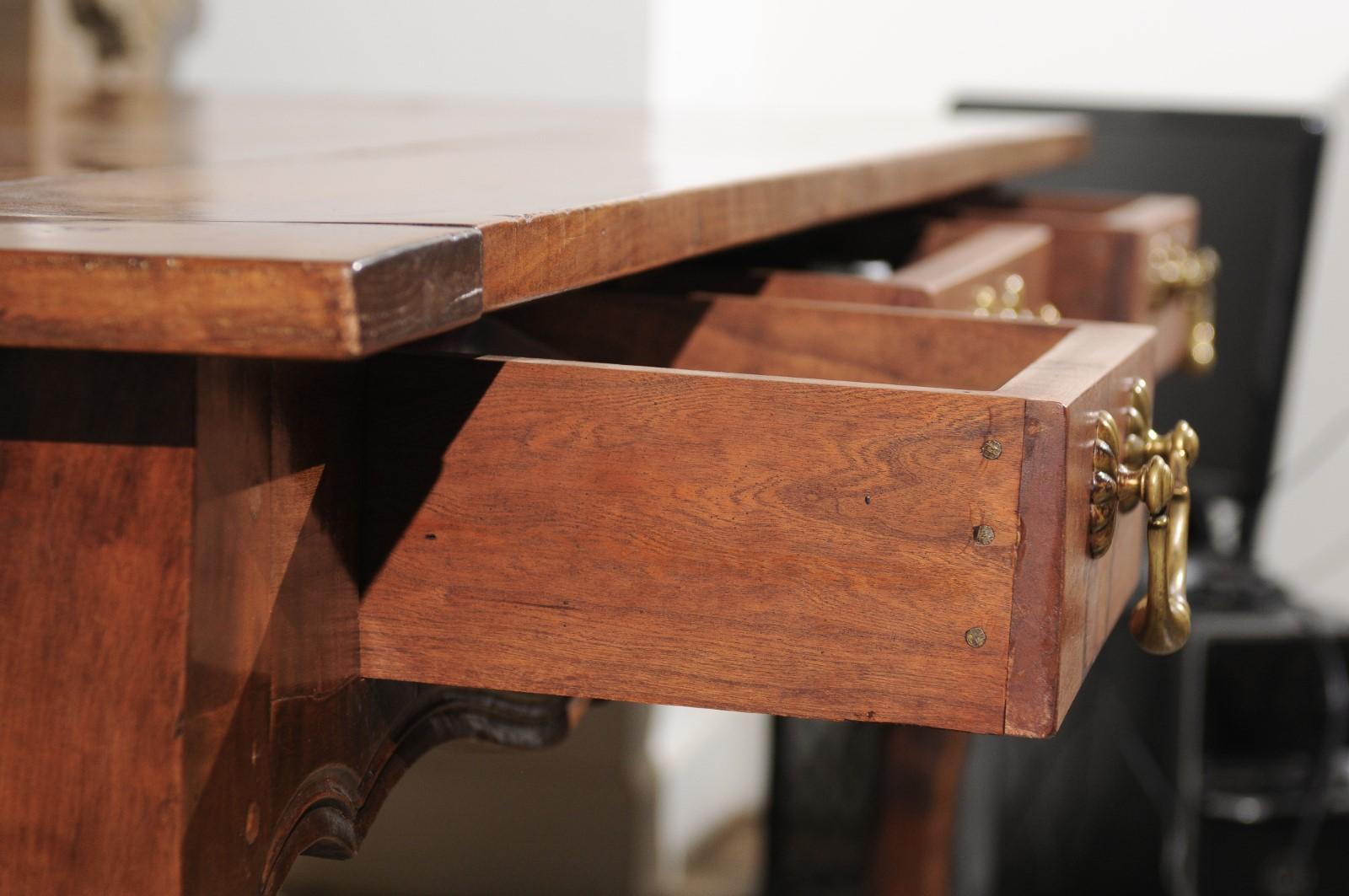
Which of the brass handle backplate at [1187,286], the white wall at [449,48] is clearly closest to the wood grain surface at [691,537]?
the brass handle backplate at [1187,286]

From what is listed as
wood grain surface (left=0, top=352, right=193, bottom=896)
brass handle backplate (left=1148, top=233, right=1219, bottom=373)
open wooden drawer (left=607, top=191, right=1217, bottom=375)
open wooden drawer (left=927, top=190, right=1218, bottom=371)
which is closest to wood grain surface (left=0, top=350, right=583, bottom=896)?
wood grain surface (left=0, top=352, right=193, bottom=896)

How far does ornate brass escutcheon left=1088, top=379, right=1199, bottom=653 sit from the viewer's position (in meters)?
0.56

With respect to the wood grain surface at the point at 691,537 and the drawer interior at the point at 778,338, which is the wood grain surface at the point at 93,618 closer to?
the wood grain surface at the point at 691,537

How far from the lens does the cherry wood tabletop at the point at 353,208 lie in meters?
0.36

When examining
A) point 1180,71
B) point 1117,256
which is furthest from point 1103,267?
point 1180,71

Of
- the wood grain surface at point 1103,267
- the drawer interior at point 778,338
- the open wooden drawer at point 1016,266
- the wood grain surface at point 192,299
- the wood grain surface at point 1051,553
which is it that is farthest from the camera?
the wood grain surface at point 1103,267

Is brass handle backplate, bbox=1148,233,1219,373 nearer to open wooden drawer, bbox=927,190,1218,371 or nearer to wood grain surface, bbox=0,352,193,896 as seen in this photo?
open wooden drawer, bbox=927,190,1218,371

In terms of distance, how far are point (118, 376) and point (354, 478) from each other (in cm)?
13

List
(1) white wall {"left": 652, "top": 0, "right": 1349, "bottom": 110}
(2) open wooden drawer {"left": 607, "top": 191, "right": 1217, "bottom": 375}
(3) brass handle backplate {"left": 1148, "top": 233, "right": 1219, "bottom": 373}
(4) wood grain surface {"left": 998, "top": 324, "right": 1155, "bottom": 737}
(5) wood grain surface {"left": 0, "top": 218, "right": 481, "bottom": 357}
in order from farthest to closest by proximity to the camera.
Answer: (1) white wall {"left": 652, "top": 0, "right": 1349, "bottom": 110}
(3) brass handle backplate {"left": 1148, "top": 233, "right": 1219, "bottom": 373}
(2) open wooden drawer {"left": 607, "top": 191, "right": 1217, "bottom": 375}
(4) wood grain surface {"left": 998, "top": 324, "right": 1155, "bottom": 737}
(5) wood grain surface {"left": 0, "top": 218, "right": 481, "bottom": 357}

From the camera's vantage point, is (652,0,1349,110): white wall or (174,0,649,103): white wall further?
(652,0,1349,110): white wall

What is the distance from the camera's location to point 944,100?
2660mm

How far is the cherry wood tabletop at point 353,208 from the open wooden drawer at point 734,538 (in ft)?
0.20

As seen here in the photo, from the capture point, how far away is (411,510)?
1.83 ft

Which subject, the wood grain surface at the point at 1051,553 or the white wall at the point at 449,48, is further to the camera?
the white wall at the point at 449,48
